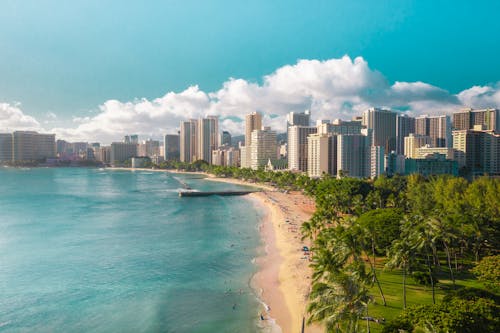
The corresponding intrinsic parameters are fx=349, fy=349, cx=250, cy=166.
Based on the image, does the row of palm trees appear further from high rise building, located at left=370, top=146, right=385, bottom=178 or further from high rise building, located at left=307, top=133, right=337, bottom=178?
high rise building, located at left=307, top=133, right=337, bottom=178

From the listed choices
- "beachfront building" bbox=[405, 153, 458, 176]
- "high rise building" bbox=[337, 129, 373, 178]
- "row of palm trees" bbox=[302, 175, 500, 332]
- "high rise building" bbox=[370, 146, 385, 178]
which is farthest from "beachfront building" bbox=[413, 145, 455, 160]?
"row of palm trees" bbox=[302, 175, 500, 332]

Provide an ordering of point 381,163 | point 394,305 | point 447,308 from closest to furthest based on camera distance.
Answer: point 447,308 → point 394,305 → point 381,163

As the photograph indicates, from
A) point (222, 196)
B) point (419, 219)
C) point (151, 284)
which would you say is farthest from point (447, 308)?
point (222, 196)

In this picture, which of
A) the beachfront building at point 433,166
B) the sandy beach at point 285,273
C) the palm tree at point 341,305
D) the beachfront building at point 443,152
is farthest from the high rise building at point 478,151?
the palm tree at point 341,305

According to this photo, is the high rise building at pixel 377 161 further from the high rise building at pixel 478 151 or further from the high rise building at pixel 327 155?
the high rise building at pixel 478 151

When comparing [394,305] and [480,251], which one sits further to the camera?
[480,251]

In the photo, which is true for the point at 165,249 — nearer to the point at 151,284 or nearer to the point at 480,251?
the point at 151,284
